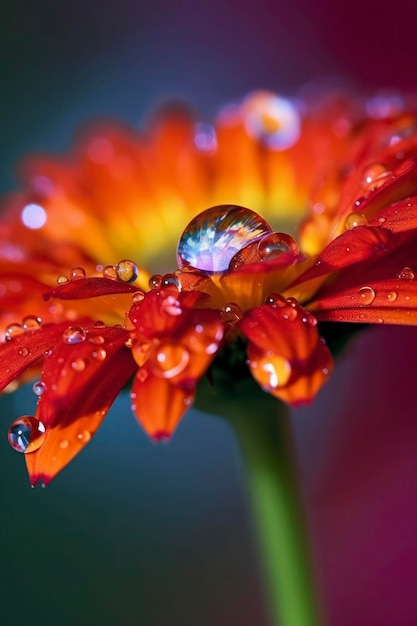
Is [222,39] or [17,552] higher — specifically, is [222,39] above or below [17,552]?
above

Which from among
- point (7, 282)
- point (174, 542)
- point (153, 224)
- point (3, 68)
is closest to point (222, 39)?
point (3, 68)

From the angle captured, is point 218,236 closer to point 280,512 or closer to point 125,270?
point 125,270

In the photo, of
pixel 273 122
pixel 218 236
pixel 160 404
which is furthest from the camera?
pixel 273 122

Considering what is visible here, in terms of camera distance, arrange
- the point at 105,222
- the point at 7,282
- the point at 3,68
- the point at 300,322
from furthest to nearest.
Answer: the point at 3,68 < the point at 105,222 < the point at 7,282 < the point at 300,322

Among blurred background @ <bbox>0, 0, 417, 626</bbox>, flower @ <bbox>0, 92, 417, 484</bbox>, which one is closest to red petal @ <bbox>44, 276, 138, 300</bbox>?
flower @ <bbox>0, 92, 417, 484</bbox>

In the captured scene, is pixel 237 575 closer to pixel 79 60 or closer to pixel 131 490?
pixel 131 490

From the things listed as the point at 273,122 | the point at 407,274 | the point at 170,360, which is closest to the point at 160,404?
the point at 170,360
